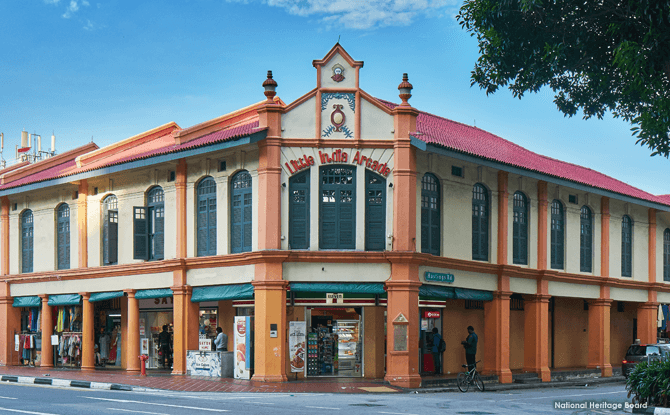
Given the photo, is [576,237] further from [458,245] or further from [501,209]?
[458,245]

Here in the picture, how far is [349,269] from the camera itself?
86.4 feet

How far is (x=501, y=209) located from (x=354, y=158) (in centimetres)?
689

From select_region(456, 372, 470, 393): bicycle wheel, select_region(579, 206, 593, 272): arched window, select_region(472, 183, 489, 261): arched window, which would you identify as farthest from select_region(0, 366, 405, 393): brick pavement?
select_region(579, 206, 593, 272): arched window

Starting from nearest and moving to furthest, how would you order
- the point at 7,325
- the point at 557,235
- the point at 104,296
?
the point at 104,296 → the point at 557,235 → the point at 7,325

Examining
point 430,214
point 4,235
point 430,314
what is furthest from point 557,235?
point 4,235

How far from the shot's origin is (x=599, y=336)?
1374 inches

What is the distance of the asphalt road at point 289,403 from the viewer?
58.2ft

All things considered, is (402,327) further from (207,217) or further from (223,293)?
(207,217)

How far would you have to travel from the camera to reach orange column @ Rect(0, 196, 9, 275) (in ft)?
121

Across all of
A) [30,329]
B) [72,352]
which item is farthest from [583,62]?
[30,329]

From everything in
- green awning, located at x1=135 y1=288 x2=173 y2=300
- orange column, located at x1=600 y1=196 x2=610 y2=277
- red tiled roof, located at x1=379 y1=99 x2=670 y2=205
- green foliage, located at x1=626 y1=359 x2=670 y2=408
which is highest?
red tiled roof, located at x1=379 y1=99 x2=670 y2=205

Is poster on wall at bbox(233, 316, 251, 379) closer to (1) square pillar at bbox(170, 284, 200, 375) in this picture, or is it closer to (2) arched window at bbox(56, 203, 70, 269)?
(1) square pillar at bbox(170, 284, 200, 375)

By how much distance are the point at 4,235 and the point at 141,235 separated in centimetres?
1002

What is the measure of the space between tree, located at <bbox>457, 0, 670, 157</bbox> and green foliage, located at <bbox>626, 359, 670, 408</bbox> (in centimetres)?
498
